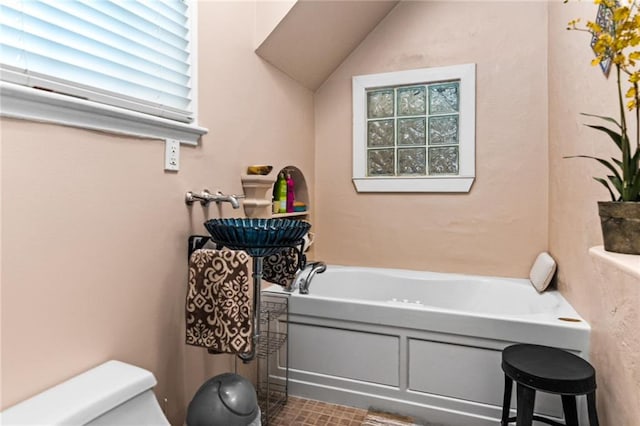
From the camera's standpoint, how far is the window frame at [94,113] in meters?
1.04

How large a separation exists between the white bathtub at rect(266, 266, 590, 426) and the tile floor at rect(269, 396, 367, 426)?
0.04m

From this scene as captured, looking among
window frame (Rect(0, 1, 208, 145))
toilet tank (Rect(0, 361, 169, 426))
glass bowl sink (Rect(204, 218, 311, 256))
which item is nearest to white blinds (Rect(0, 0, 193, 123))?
window frame (Rect(0, 1, 208, 145))

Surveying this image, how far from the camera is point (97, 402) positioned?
108cm

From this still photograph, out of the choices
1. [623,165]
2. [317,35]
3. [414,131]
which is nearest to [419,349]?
[623,165]

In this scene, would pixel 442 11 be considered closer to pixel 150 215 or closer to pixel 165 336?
pixel 150 215

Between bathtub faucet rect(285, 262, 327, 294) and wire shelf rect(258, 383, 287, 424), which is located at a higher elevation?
bathtub faucet rect(285, 262, 327, 294)

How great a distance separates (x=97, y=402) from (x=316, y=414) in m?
1.28

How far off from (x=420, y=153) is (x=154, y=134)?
1978 mm

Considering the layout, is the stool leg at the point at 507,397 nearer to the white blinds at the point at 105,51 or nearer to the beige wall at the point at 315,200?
the beige wall at the point at 315,200

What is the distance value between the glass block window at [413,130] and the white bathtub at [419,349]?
1.09 metres

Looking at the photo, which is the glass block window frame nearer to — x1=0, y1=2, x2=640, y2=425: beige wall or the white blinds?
x1=0, y1=2, x2=640, y2=425: beige wall

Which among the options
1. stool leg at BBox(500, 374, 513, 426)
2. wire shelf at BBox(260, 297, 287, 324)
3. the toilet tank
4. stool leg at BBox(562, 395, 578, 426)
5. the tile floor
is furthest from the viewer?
wire shelf at BBox(260, 297, 287, 324)

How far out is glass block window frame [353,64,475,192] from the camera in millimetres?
2730

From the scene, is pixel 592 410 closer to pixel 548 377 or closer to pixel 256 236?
pixel 548 377
